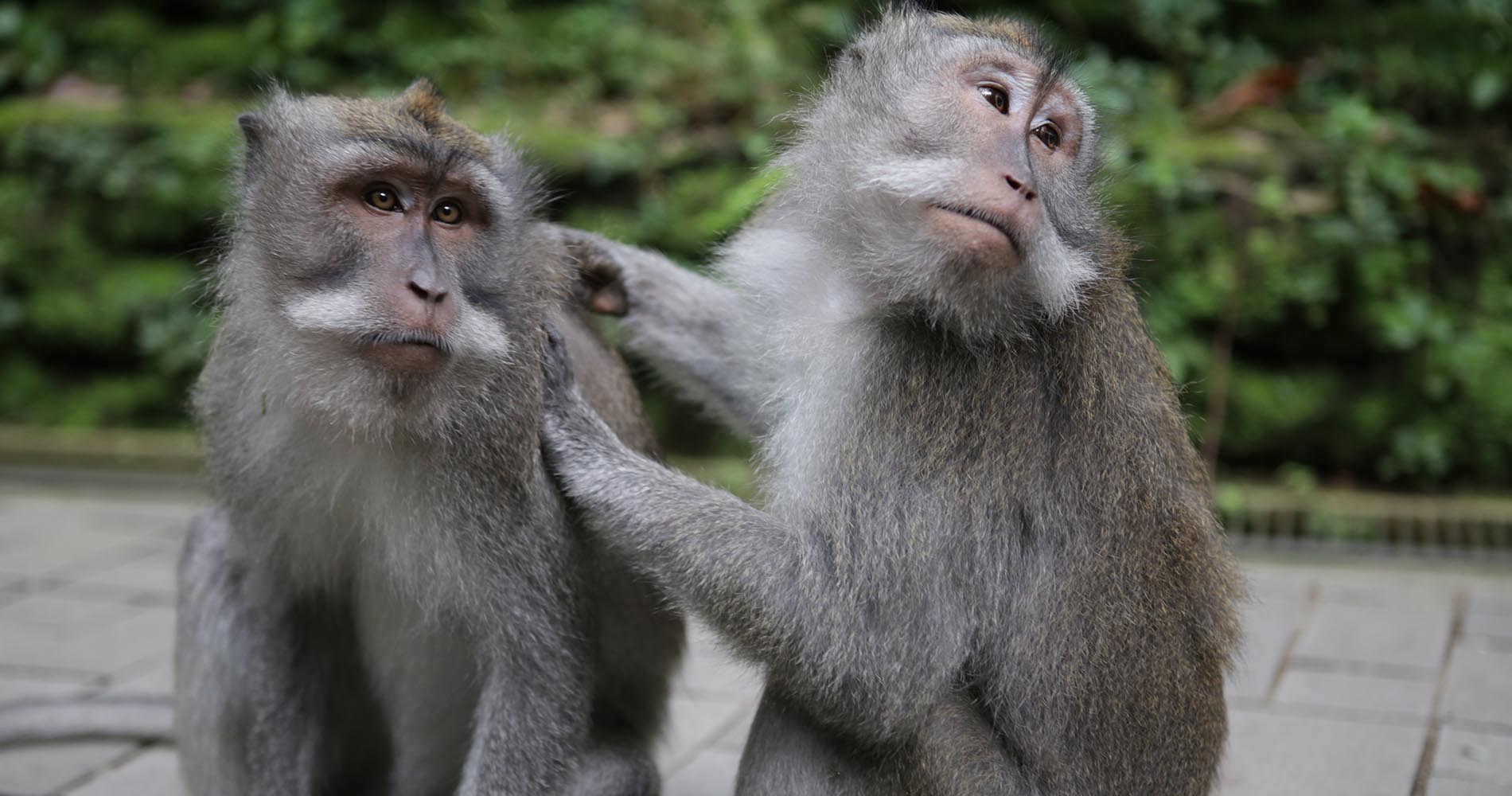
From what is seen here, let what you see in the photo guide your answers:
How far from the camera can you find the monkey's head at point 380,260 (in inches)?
121

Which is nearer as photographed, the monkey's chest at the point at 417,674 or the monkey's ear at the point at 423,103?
the monkey's ear at the point at 423,103

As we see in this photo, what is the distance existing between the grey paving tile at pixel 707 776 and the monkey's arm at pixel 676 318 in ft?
3.72

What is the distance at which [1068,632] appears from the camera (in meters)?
3.41

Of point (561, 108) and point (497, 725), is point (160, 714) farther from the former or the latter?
point (561, 108)

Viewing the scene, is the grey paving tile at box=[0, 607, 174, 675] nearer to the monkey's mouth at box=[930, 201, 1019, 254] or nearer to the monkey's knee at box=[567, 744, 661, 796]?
the monkey's knee at box=[567, 744, 661, 796]

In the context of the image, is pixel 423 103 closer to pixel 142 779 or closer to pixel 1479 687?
pixel 142 779

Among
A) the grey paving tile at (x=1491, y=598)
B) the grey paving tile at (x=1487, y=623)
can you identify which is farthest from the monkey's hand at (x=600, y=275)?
→ the grey paving tile at (x=1491, y=598)

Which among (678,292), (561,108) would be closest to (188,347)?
(561,108)

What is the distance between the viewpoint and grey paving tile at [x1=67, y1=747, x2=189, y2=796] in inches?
177

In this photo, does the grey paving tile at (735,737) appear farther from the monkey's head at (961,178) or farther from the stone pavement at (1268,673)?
the monkey's head at (961,178)

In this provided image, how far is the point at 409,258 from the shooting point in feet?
10.0

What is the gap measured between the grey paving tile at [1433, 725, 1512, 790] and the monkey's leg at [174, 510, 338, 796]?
3324 mm

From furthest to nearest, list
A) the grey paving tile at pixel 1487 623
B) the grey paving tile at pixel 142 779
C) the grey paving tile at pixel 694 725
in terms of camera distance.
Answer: the grey paving tile at pixel 1487 623 < the grey paving tile at pixel 694 725 < the grey paving tile at pixel 142 779

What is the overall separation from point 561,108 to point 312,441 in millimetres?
5924
